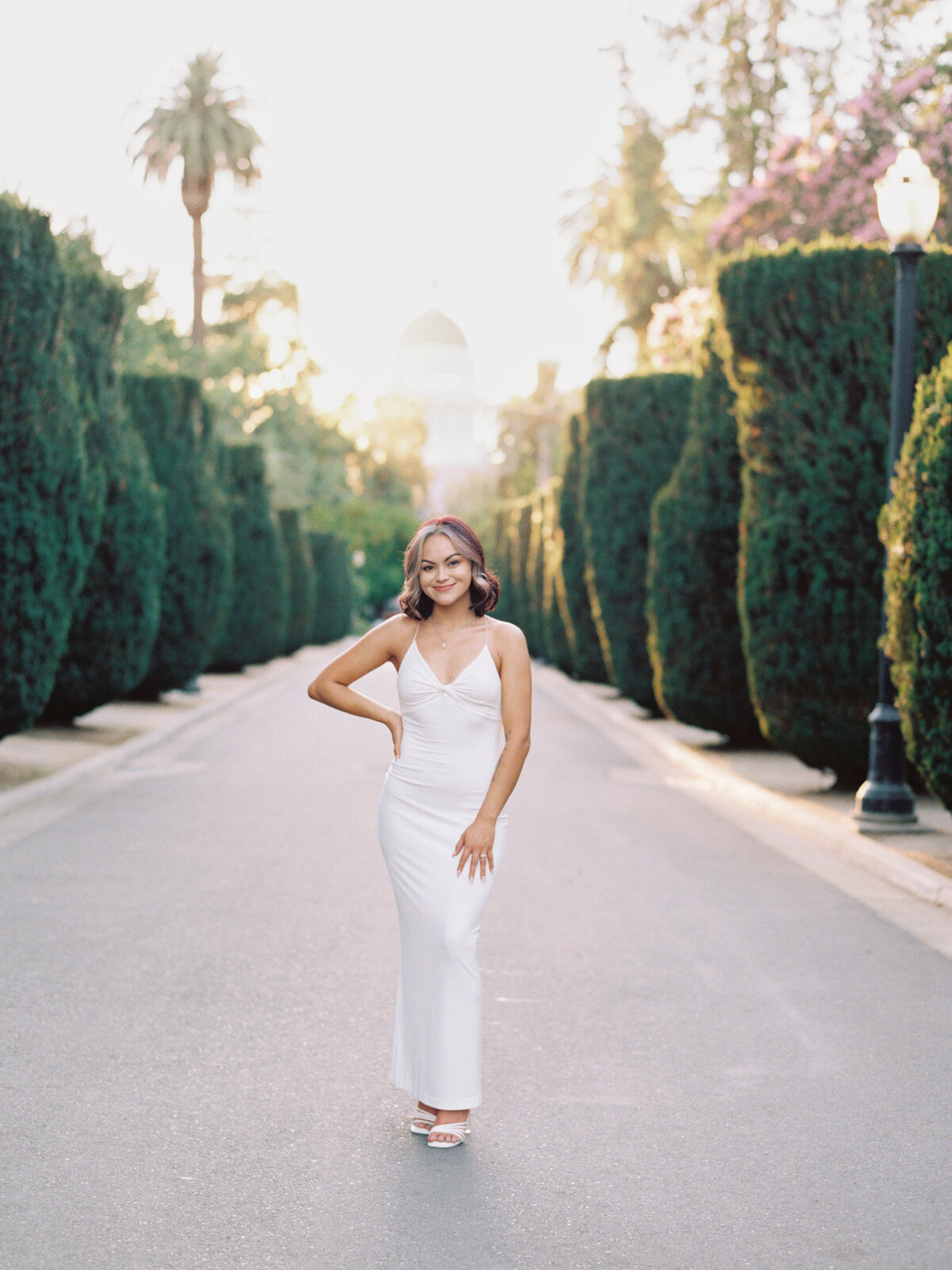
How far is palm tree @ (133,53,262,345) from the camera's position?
161 feet

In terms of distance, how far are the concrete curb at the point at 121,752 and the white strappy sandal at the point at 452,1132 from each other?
797cm

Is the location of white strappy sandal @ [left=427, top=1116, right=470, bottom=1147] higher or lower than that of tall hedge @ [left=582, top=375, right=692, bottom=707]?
lower

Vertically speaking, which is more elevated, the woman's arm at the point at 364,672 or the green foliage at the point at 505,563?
the woman's arm at the point at 364,672

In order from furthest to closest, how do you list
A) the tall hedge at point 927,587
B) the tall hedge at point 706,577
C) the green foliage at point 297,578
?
1. the green foliage at point 297,578
2. the tall hedge at point 706,577
3. the tall hedge at point 927,587

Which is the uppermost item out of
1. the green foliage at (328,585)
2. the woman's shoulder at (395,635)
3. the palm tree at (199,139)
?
the palm tree at (199,139)

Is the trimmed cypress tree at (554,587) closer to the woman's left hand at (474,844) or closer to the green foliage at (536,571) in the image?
the green foliage at (536,571)

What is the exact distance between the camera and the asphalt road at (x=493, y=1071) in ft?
13.6

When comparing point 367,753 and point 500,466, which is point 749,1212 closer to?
point 367,753

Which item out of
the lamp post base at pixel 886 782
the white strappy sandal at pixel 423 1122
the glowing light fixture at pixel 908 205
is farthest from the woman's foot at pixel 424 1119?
the glowing light fixture at pixel 908 205

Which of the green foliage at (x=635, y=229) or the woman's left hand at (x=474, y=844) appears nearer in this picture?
the woman's left hand at (x=474, y=844)

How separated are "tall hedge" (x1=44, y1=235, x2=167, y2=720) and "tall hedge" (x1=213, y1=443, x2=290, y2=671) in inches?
497

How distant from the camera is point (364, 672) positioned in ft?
17.2

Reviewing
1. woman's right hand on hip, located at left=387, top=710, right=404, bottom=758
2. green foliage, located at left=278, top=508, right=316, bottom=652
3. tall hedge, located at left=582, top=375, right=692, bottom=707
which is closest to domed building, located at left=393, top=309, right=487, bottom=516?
green foliage, located at left=278, top=508, right=316, bottom=652

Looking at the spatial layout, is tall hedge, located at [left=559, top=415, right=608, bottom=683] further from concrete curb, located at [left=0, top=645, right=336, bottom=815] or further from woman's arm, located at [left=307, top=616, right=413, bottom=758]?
woman's arm, located at [left=307, top=616, right=413, bottom=758]
